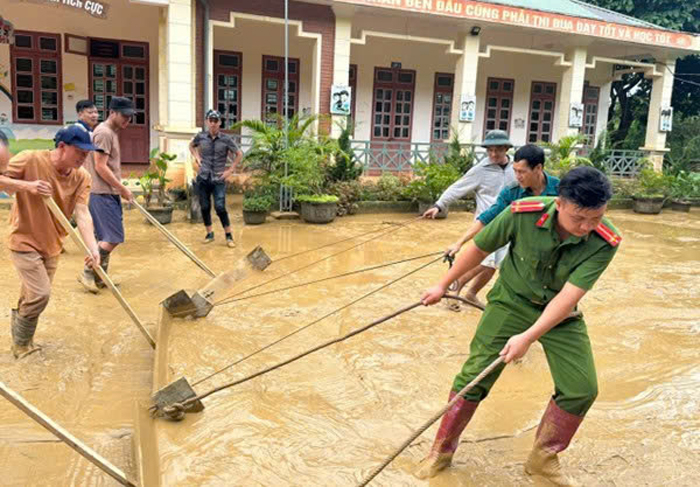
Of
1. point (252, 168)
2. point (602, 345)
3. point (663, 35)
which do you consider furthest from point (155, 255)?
point (663, 35)

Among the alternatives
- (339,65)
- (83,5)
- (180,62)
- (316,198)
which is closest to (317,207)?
(316,198)

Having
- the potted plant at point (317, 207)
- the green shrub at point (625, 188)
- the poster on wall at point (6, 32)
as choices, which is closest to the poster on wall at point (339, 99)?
the potted plant at point (317, 207)

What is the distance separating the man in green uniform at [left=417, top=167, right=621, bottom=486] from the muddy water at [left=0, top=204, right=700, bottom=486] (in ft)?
0.96

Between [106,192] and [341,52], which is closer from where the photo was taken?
[106,192]

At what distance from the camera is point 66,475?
10.1ft

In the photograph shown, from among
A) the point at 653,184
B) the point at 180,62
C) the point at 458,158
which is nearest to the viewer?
the point at 180,62

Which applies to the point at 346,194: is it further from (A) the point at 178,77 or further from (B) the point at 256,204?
(A) the point at 178,77

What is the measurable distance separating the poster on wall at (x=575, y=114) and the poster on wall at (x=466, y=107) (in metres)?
3.05

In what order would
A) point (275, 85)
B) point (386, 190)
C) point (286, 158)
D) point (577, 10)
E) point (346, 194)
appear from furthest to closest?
point (577, 10) → point (275, 85) → point (386, 190) → point (346, 194) → point (286, 158)

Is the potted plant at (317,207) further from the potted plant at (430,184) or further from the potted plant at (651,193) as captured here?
the potted plant at (651,193)

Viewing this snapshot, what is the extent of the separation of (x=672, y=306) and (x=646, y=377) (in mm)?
2396

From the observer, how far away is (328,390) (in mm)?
4113

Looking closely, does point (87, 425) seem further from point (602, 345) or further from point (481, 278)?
point (602, 345)

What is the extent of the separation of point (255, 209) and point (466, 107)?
6.89 metres
